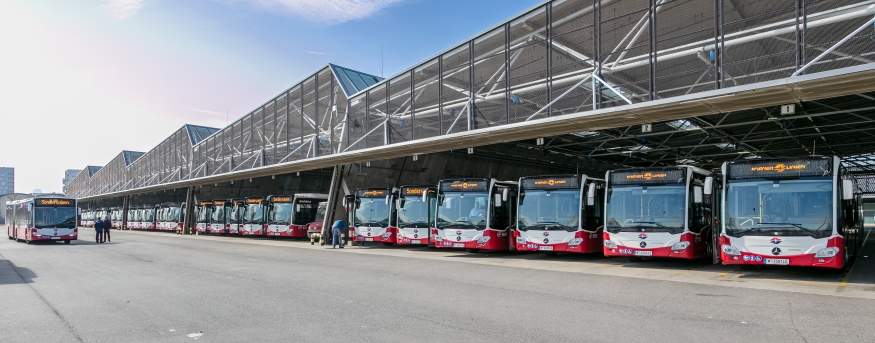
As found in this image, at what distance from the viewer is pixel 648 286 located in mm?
11219

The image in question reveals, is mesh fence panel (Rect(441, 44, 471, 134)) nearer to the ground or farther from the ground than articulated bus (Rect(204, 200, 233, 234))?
farther from the ground

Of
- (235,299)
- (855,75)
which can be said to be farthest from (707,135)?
(235,299)

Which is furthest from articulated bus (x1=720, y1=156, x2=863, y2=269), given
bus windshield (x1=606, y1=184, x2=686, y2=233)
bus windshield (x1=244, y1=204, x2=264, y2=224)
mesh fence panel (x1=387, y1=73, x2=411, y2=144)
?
bus windshield (x1=244, y1=204, x2=264, y2=224)

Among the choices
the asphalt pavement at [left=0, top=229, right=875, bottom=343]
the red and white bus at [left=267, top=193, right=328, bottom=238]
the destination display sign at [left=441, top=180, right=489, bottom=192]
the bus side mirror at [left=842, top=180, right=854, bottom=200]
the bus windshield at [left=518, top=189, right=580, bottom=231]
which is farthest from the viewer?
the red and white bus at [left=267, top=193, right=328, bottom=238]

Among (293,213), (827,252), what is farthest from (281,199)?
(827,252)

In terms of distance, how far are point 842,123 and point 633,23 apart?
9782 mm

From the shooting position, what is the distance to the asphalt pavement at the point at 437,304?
694 cm

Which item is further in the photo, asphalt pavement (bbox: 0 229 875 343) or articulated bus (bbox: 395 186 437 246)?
articulated bus (bbox: 395 186 437 246)

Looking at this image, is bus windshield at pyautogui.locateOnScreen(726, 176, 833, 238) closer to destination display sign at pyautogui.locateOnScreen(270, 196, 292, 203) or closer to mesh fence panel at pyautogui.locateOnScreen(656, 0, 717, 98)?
mesh fence panel at pyautogui.locateOnScreen(656, 0, 717, 98)

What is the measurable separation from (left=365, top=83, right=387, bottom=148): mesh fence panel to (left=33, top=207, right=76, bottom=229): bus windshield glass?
60.1 ft

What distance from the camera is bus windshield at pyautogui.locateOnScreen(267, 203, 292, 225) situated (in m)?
33.4

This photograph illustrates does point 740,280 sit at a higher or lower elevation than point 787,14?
lower

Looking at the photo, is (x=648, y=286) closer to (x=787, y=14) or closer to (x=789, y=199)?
(x=789, y=199)

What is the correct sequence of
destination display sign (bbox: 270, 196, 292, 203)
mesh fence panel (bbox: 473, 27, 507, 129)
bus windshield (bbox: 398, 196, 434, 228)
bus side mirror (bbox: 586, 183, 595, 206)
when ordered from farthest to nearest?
destination display sign (bbox: 270, 196, 292, 203) → bus windshield (bbox: 398, 196, 434, 228) → mesh fence panel (bbox: 473, 27, 507, 129) → bus side mirror (bbox: 586, 183, 595, 206)
